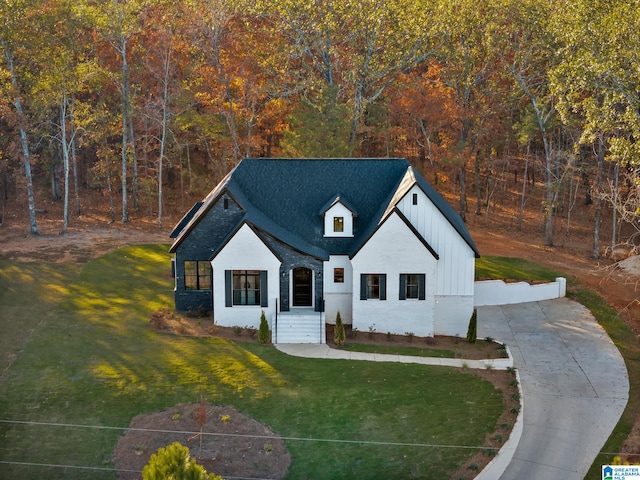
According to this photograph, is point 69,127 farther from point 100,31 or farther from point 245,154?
point 245,154

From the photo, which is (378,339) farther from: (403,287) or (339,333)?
(403,287)

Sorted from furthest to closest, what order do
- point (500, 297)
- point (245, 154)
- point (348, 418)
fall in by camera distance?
point (245, 154) < point (500, 297) < point (348, 418)

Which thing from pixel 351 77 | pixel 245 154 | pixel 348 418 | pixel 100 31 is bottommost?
pixel 348 418

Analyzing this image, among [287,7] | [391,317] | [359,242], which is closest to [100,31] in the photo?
[287,7]

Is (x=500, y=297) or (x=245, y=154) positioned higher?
(x=245, y=154)

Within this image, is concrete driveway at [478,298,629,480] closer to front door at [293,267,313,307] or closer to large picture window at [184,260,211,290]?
front door at [293,267,313,307]

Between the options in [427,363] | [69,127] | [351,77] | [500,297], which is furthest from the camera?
[69,127]

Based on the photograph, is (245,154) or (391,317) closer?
(391,317)
